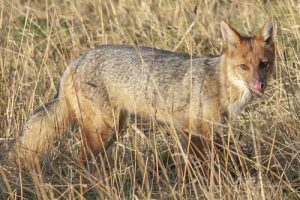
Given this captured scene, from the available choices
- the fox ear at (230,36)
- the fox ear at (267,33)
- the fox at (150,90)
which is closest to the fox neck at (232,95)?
the fox at (150,90)

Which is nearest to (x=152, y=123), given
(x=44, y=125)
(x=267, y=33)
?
(x=44, y=125)

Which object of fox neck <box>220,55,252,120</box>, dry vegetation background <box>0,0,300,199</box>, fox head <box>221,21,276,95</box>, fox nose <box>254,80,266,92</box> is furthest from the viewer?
fox neck <box>220,55,252,120</box>

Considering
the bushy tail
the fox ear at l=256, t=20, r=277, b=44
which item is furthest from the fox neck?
the bushy tail

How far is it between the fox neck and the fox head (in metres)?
0.02

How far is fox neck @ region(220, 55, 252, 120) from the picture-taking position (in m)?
5.01

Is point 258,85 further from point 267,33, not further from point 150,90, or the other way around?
point 150,90

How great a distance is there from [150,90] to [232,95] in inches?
22.6

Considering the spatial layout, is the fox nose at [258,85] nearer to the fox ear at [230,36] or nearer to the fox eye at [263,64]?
the fox eye at [263,64]

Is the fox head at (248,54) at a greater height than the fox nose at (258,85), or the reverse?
the fox head at (248,54)

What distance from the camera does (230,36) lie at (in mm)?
4996

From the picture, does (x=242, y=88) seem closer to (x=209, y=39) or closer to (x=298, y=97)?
(x=298, y=97)

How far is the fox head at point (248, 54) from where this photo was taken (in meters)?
4.88

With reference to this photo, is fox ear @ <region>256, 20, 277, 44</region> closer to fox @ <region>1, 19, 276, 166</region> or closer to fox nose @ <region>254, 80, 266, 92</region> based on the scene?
fox @ <region>1, 19, 276, 166</region>

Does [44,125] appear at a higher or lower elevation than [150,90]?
lower
